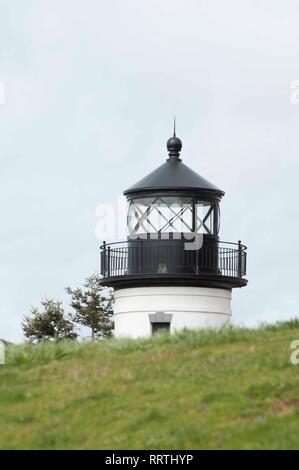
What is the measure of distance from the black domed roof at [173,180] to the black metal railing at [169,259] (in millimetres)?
1417

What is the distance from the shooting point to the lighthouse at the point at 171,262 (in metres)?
32.8

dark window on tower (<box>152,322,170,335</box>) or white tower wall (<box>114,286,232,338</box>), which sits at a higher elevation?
white tower wall (<box>114,286,232,338</box>)

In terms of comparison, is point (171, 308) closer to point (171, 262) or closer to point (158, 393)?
point (171, 262)

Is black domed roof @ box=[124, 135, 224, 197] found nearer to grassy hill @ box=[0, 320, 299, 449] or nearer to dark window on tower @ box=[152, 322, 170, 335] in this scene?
dark window on tower @ box=[152, 322, 170, 335]

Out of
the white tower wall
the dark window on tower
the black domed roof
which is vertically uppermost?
the black domed roof

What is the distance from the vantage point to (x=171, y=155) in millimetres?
34844

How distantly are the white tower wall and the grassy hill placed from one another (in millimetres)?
9813

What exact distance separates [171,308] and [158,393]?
45.5 ft

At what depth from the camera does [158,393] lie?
1902 centimetres

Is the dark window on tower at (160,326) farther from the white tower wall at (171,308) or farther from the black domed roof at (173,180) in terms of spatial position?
the black domed roof at (173,180)

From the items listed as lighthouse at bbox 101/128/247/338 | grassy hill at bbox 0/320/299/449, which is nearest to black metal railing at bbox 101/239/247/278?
lighthouse at bbox 101/128/247/338

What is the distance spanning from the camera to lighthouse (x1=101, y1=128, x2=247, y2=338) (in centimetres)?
3284

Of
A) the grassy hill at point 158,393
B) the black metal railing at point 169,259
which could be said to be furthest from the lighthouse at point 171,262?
the grassy hill at point 158,393
